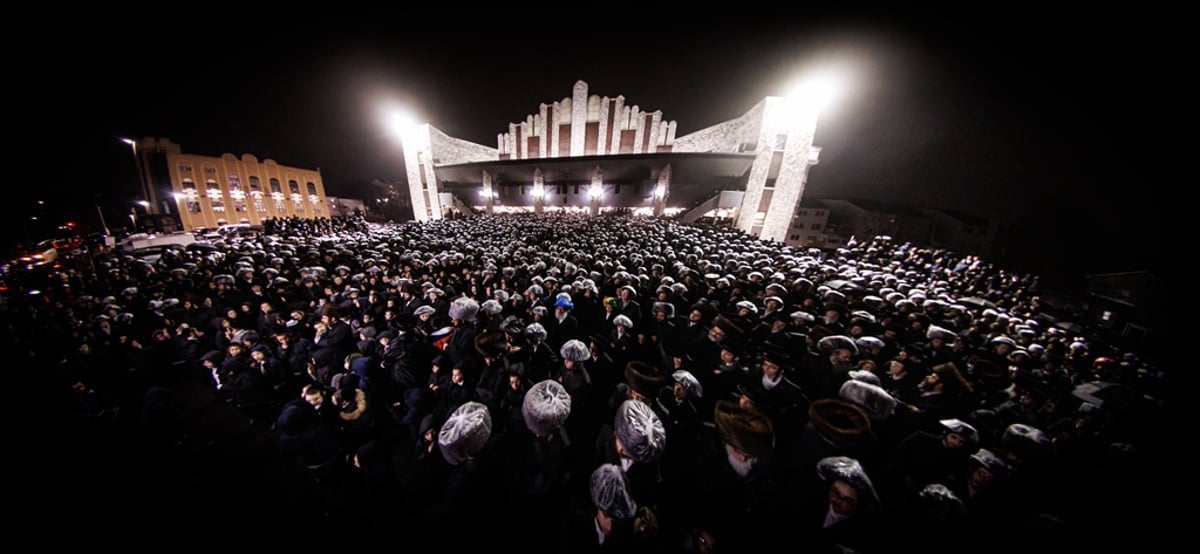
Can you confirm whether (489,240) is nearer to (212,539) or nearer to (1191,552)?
(212,539)

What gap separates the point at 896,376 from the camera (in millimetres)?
Result: 4266

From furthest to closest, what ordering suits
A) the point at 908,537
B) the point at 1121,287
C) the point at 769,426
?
the point at 1121,287, the point at 769,426, the point at 908,537

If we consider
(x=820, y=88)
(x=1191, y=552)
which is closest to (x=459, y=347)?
(x=1191, y=552)

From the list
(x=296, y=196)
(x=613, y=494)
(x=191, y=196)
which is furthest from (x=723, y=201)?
(x=191, y=196)

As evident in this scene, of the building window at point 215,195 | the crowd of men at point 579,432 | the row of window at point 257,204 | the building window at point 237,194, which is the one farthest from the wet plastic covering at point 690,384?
the building window at point 237,194

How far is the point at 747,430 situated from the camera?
8.60 ft

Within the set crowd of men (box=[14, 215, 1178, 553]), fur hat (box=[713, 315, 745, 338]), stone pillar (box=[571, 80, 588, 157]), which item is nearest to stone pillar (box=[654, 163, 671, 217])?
stone pillar (box=[571, 80, 588, 157])

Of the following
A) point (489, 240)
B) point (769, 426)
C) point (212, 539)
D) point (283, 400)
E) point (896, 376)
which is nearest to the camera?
point (769, 426)

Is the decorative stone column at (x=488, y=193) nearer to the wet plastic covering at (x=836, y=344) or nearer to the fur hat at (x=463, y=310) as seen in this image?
the fur hat at (x=463, y=310)

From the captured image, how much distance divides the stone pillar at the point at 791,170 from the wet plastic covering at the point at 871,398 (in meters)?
19.4

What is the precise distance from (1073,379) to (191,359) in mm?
16266

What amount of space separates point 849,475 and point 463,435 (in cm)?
308

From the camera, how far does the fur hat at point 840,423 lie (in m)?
2.77

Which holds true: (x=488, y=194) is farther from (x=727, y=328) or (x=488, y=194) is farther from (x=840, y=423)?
(x=840, y=423)
